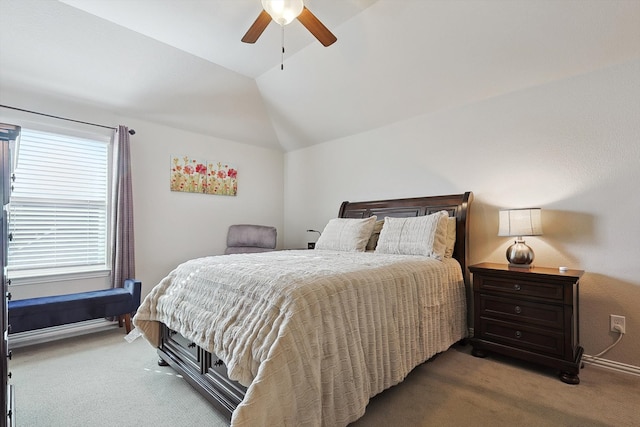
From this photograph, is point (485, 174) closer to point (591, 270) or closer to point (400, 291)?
point (591, 270)

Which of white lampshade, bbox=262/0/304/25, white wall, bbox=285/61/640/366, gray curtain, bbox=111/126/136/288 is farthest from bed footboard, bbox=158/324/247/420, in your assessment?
white wall, bbox=285/61/640/366

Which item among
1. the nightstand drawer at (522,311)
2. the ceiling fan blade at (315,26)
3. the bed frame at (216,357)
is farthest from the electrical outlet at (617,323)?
the ceiling fan blade at (315,26)

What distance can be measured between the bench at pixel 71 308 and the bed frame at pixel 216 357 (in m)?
1.02

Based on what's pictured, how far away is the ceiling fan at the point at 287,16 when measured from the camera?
1936 millimetres

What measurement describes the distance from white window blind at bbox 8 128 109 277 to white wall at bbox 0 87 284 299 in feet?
0.60

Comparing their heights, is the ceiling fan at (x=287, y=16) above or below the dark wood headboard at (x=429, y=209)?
above

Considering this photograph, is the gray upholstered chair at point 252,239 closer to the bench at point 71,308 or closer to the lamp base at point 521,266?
the bench at point 71,308

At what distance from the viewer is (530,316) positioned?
2340 millimetres

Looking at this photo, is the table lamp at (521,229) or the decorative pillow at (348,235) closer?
the table lamp at (521,229)

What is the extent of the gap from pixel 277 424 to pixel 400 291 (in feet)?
3.52

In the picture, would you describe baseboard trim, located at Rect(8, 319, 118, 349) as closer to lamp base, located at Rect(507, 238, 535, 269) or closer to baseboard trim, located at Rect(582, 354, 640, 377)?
lamp base, located at Rect(507, 238, 535, 269)

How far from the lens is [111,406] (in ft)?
6.19

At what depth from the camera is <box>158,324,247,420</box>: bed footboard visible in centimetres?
167

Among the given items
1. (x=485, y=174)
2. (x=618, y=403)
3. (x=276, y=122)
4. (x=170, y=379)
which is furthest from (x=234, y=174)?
(x=618, y=403)
